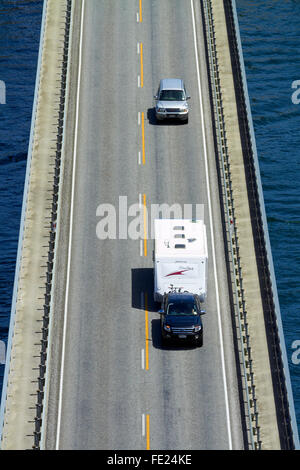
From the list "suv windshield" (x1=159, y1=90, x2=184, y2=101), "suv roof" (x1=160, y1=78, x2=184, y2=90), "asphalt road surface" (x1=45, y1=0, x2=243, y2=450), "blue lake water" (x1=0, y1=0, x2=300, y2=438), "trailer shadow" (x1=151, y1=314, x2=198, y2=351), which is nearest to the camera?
"asphalt road surface" (x1=45, y1=0, x2=243, y2=450)

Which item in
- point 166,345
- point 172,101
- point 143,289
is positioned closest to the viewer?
point 166,345

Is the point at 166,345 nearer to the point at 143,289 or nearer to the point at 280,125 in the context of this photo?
the point at 143,289

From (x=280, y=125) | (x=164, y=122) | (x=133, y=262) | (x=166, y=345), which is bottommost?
(x=166, y=345)

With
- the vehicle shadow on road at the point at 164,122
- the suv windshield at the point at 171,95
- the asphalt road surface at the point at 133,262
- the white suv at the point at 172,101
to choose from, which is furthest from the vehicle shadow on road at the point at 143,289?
the suv windshield at the point at 171,95

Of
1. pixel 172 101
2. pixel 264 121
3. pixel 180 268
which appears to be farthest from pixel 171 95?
pixel 264 121

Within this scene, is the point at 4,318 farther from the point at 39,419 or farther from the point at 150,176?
the point at 39,419

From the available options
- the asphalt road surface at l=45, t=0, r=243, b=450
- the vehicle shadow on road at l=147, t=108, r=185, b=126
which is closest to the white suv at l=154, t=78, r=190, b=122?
the vehicle shadow on road at l=147, t=108, r=185, b=126

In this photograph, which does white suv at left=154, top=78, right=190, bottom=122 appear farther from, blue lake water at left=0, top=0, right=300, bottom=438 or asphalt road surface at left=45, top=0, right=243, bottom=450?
blue lake water at left=0, top=0, right=300, bottom=438
